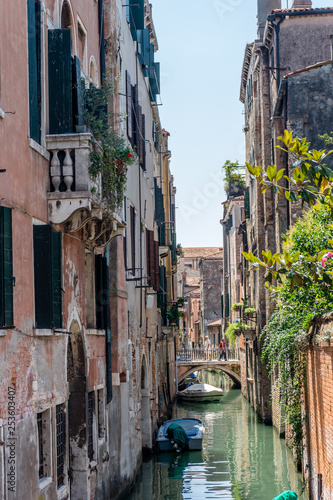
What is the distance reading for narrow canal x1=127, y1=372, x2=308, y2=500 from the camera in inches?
618

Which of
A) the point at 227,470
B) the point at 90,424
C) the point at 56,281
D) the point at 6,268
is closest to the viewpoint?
the point at 6,268

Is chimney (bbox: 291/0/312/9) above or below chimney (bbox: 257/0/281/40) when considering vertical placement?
below

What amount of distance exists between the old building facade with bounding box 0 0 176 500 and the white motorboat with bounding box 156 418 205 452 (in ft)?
22.2

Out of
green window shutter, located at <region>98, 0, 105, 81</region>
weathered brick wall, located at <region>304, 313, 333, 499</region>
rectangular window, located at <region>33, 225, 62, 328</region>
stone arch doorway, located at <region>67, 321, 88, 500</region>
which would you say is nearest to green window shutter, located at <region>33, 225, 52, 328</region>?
rectangular window, located at <region>33, 225, 62, 328</region>

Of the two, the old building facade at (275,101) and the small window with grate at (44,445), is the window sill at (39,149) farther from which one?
the old building facade at (275,101)

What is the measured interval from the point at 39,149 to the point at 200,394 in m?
28.9


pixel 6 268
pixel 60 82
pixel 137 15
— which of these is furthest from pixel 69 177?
pixel 137 15

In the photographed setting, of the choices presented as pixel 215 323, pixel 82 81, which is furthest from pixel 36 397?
pixel 215 323

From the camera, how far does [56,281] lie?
334 inches

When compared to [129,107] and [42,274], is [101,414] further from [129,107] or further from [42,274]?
[129,107]

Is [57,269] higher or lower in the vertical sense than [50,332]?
higher

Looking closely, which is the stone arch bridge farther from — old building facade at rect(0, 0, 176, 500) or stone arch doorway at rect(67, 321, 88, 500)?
stone arch doorway at rect(67, 321, 88, 500)

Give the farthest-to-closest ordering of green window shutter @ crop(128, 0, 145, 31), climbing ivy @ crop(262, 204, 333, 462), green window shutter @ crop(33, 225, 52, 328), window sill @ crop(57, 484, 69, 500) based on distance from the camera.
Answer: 1. green window shutter @ crop(128, 0, 145, 31)
2. climbing ivy @ crop(262, 204, 333, 462)
3. window sill @ crop(57, 484, 69, 500)
4. green window shutter @ crop(33, 225, 52, 328)

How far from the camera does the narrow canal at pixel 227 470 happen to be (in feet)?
51.5
